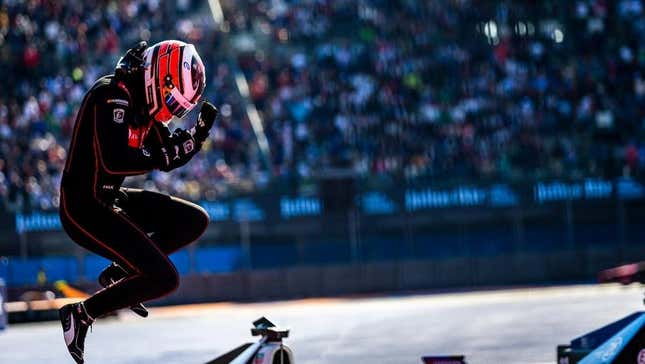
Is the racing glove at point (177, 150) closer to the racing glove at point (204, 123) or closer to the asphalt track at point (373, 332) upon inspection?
the racing glove at point (204, 123)

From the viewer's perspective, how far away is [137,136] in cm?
702

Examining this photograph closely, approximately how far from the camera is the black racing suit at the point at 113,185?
271 inches

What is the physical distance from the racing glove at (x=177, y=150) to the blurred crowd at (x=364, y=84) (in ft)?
50.6

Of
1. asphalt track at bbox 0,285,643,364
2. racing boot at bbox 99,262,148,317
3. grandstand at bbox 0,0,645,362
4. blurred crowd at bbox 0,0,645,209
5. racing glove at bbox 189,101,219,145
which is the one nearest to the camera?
racing glove at bbox 189,101,219,145

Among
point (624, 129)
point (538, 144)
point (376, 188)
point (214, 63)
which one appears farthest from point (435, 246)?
point (214, 63)

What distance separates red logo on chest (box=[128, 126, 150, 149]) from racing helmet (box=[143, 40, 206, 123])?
0.32 feet

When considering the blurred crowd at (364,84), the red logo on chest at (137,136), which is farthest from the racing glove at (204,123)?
the blurred crowd at (364,84)

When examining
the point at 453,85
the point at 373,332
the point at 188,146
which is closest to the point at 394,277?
the point at 453,85

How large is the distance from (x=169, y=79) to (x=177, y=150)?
389mm

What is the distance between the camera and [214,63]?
87.7 ft

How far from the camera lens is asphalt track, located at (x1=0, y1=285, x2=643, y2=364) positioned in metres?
10.7

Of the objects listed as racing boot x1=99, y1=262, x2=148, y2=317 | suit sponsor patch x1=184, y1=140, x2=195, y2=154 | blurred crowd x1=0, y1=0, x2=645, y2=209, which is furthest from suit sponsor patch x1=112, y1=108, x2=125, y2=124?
blurred crowd x1=0, y1=0, x2=645, y2=209

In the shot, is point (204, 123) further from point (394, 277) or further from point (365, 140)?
point (365, 140)

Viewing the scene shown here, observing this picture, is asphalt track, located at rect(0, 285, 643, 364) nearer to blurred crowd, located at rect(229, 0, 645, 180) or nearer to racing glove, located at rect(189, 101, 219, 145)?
racing glove, located at rect(189, 101, 219, 145)
